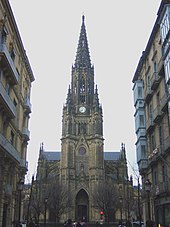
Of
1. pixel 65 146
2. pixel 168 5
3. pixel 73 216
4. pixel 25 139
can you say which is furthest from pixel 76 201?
pixel 168 5

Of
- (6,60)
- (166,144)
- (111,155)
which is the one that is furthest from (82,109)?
(6,60)

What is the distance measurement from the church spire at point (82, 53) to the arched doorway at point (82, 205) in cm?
4210

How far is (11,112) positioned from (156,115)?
13.3 meters

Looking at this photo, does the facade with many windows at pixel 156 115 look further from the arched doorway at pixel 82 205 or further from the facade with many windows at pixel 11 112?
the arched doorway at pixel 82 205

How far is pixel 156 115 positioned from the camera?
28859 mm

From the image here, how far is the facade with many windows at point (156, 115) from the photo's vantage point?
2520 centimetres

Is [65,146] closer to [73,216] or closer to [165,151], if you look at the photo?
[73,216]

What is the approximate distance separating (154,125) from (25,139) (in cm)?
1513

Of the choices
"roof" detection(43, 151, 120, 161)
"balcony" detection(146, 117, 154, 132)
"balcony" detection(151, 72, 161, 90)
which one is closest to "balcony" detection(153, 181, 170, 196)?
"balcony" detection(146, 117, 154, 132)

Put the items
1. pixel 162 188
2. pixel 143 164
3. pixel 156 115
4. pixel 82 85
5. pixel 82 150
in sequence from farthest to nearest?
pixel 82 85 → pixel 82 150 → pixel 143 164 → pixel 156 115 → pixel 162 188

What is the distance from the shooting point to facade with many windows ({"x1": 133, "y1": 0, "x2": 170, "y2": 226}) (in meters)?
25.2

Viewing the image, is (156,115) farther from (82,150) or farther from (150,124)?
(82,150)

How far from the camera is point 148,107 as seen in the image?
33938 millimetres

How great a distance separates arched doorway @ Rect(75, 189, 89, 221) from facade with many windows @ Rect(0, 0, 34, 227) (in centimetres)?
5219
